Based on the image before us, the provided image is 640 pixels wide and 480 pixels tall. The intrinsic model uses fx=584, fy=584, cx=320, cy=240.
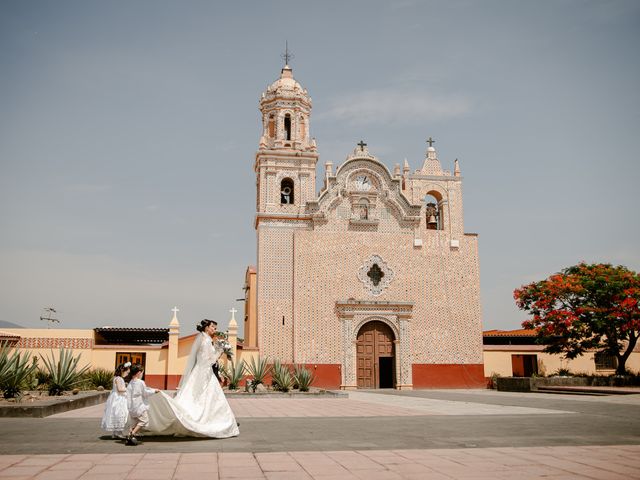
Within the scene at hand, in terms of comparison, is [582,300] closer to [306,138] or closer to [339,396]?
[339,396]

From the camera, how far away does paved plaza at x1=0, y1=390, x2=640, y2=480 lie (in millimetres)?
5312

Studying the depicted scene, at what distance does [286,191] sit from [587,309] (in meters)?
13.7

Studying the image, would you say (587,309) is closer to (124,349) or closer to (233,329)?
(233,329)

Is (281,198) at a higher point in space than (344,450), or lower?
higher

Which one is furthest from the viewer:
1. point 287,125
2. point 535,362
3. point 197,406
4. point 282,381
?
point 287,125

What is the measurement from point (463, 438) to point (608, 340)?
18.8 metres

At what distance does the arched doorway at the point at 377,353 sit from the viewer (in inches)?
993

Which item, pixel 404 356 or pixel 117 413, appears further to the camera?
pixel 404 356

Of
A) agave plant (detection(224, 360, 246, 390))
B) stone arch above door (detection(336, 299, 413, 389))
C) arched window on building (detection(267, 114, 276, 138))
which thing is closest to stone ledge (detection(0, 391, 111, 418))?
agave plant (detection(224, 360, 246, 390))

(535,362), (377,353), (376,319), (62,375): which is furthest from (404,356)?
(62,375)

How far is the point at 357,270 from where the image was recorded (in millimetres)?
25734

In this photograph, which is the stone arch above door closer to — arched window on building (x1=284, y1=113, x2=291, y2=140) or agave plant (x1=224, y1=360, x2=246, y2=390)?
agave plant (x1=224, y1=360, x2=246, y2=390)

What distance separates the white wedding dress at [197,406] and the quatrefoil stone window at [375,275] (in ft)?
58.6

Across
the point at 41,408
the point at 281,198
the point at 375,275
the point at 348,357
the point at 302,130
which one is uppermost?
the point at 302,130
